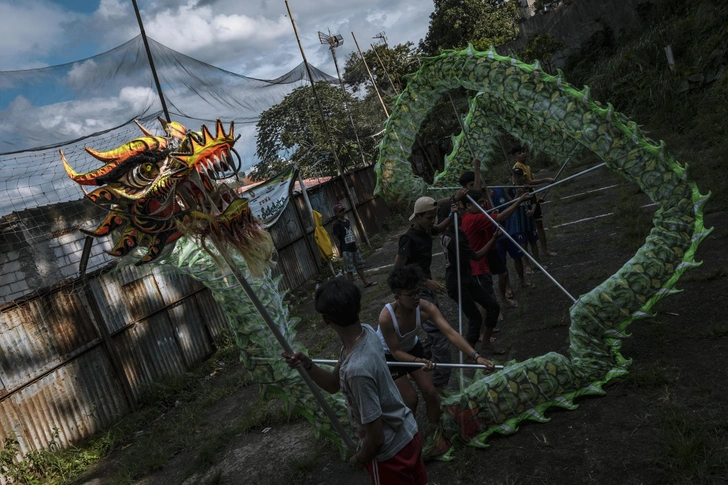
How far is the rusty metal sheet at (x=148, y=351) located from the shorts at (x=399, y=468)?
5.64 m

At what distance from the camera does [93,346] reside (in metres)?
6.71

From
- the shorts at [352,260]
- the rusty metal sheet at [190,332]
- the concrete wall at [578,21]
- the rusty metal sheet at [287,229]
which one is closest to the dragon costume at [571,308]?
the rusty metal sheet at [190,332]

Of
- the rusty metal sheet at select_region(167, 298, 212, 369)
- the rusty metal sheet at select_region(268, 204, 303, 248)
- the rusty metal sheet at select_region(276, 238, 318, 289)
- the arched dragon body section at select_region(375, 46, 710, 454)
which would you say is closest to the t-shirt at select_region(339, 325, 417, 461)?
the arched dragon body section at select_region(375, 46, 710, 454)

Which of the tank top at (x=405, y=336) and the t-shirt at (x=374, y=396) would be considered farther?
the tank top at (x=405, y=336)

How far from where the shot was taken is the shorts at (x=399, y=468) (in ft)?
7.72

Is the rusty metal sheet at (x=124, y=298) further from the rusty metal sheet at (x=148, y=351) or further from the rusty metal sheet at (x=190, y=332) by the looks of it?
the rusty metal sheet at (x=190, y=332)

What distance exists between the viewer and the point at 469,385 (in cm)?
423

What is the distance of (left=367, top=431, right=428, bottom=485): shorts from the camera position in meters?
2.35

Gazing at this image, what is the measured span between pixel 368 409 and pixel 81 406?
550cm

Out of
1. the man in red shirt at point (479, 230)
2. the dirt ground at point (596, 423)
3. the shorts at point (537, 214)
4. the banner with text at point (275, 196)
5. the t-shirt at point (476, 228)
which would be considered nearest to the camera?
the dirt ground at point (596, 423)

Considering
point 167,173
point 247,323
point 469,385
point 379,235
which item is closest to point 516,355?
point 469,385

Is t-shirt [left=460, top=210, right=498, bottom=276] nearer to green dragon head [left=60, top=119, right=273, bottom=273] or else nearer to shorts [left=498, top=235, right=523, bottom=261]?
shorts [left=498, top=235, right=523, bottom=261]

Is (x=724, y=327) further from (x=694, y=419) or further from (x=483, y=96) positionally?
(x=483, y=96)

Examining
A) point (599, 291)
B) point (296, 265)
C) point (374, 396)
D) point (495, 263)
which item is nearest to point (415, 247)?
point (599, 291)
